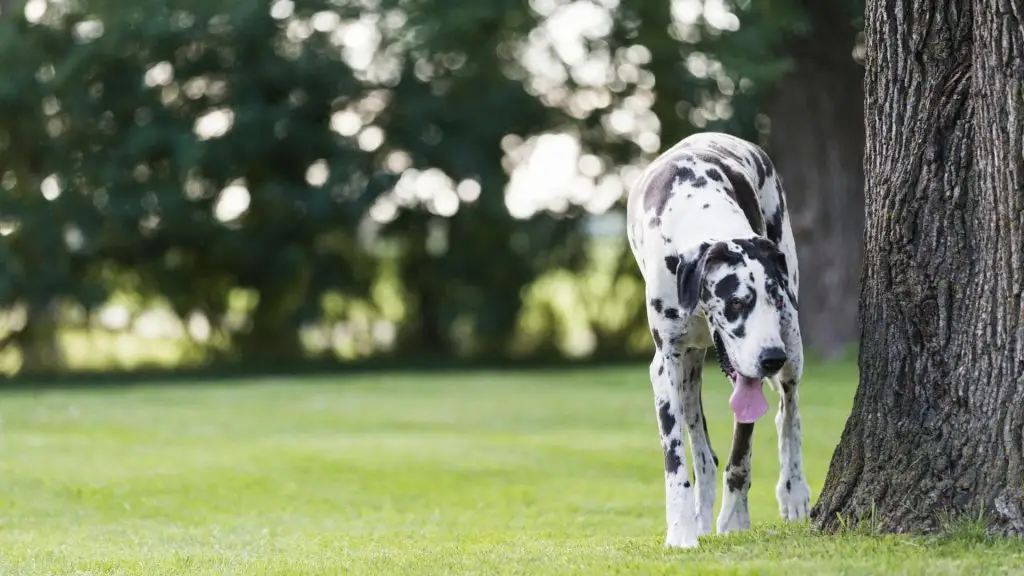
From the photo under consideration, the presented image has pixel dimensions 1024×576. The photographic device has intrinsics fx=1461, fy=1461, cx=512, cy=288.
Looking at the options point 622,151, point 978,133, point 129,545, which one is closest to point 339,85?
point 622,151

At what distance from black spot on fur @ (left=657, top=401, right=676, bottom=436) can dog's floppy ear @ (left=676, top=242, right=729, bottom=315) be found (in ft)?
2.35

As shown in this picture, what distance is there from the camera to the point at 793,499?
27.4 feet

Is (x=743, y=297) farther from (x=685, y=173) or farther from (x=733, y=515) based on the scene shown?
(x=733, y=515)

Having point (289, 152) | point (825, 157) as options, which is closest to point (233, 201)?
point (289, 152)

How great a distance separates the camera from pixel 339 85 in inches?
1056

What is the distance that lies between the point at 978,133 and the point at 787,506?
8.33 feet

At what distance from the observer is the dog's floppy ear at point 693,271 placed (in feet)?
22.7

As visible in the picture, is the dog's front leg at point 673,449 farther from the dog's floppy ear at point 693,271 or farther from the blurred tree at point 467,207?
the blurred tree at point 467,207

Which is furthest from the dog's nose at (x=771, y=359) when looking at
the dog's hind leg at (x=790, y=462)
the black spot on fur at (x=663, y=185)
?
the dog's hind leg at (x=790, y=462)

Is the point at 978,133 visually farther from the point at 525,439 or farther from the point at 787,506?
the point at 525,439

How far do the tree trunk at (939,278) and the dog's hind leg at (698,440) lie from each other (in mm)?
826

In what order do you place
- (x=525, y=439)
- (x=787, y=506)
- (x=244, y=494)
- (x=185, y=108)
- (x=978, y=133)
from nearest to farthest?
(x=978, y=133), (x=787, y=506), (x=244, y=494), (x=525, y=439), (x=185, y=108)

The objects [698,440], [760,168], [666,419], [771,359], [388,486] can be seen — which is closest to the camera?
[771,359]

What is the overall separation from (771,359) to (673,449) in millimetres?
1003
